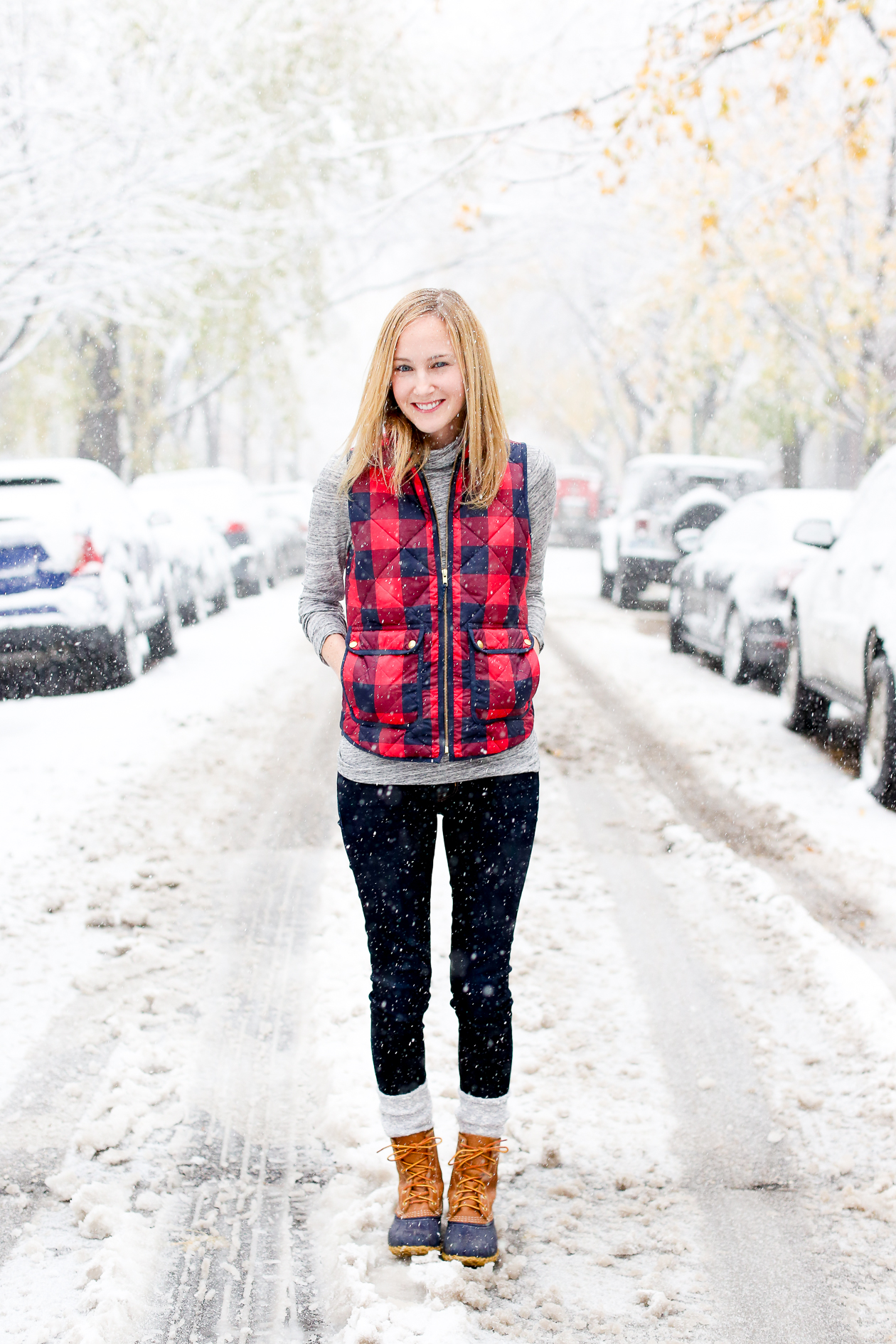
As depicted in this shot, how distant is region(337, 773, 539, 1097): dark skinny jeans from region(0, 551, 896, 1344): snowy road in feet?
1.38

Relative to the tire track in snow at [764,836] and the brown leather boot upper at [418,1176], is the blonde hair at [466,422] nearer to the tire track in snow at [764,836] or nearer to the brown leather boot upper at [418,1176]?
the brown leather boot upper at [418,1176]

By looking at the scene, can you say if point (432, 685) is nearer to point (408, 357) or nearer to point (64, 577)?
point (408, 357)

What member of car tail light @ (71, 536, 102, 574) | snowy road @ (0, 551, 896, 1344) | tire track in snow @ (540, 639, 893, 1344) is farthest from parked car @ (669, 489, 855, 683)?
car tail light @ (71, 536, 102, 574)

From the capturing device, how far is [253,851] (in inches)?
224

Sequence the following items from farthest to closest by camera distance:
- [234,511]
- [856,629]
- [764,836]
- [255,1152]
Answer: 1. [234,511]
2. [856,629]
3. [764,836]
4. [255,1152]

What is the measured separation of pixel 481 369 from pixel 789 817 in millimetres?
4152

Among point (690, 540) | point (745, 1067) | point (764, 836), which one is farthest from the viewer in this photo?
A: point (690, 540)

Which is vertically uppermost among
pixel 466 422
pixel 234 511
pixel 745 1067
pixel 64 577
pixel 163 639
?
pixel 466 422

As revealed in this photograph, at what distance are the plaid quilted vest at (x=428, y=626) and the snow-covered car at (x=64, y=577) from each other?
7.08 meters

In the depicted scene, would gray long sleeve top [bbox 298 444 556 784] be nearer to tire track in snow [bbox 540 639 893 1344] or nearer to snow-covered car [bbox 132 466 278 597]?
tire track in snow [bbox 540 639 893 1344]

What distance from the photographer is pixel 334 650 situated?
268cm

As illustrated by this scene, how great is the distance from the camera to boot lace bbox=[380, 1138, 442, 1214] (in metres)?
2.73

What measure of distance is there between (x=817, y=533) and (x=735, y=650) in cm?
256

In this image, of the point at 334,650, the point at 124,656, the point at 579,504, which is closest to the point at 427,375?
the point at 334,650
